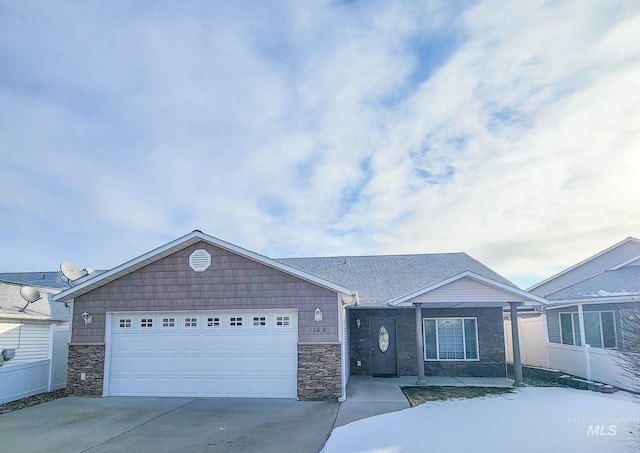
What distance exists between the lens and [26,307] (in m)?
12.6

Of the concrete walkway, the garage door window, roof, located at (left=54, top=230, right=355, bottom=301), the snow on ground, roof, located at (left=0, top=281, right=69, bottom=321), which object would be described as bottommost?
the concrete walkway

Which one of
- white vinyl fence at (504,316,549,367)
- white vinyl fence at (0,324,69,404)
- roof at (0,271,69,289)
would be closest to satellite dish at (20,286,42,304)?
white vinyl fence at (0,324,69,404)

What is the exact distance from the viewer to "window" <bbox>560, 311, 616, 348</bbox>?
1282 cm

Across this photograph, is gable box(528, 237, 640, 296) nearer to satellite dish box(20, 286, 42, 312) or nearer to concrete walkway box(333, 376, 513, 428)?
concrete walkway box(333, 376, 513, 428)

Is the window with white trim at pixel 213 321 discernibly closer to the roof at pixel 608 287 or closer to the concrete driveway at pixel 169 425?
the concrete driveway at pixel 169 425

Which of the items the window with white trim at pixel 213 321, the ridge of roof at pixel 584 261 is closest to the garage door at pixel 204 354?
the window with white trim at pixel 213 321

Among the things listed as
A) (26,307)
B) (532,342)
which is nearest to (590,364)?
(532,342)

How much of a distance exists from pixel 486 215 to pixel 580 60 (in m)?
7.24

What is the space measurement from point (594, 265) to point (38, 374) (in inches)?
745

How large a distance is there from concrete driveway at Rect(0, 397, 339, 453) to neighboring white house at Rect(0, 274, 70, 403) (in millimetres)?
1263

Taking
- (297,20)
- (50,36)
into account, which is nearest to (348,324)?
(297,20)

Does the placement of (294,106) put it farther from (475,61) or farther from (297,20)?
(475,61)

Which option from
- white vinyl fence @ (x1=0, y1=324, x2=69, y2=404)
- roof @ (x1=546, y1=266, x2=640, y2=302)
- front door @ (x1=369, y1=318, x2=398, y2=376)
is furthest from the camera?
front door @ (x1=369, y1=318, x2=398, y2=376)

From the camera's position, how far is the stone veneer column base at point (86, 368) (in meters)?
11.7
